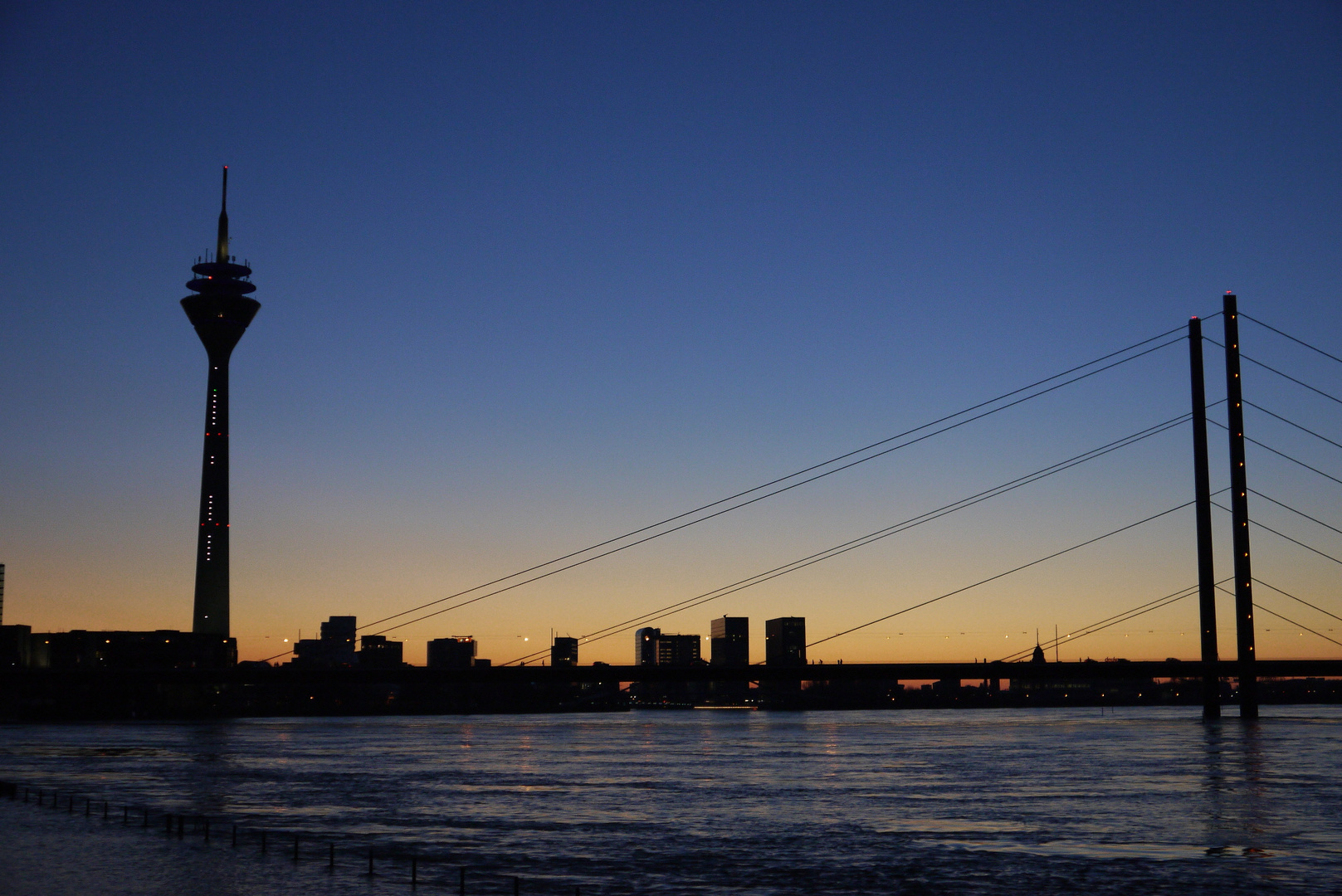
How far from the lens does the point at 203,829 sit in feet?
104

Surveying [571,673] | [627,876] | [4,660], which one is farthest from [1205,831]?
[4,660]

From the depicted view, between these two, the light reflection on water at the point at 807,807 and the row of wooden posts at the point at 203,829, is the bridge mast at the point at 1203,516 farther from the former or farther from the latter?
the row of wooden posts at the point at 203,829

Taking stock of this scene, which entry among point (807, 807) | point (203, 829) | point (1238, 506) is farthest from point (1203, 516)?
point (203, 829)

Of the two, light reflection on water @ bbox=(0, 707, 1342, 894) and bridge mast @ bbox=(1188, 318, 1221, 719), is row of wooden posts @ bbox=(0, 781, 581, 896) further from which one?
bridge mast @ bbox=(1188, 318, 1221, 719)

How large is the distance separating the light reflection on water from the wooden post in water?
9.16m

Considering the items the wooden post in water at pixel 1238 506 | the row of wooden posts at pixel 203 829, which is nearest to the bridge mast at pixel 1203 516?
the wooden post in water at pixel 1238 506

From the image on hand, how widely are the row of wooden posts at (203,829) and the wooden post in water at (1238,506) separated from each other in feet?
245

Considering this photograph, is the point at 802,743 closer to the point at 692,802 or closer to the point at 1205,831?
the point at 692,802

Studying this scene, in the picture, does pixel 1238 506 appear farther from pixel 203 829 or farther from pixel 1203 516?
pixel 203 829

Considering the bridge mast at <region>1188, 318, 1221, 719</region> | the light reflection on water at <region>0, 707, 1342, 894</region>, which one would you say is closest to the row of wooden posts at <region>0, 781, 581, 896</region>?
the light reflection on water at <region>0, 707, 1342, 894</region>

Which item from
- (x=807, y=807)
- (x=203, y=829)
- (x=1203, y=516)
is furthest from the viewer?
(x=1203, y=516)

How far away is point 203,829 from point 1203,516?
76188 millimetres

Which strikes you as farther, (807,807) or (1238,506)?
(1238,506)

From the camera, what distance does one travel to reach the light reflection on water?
25.3 m
